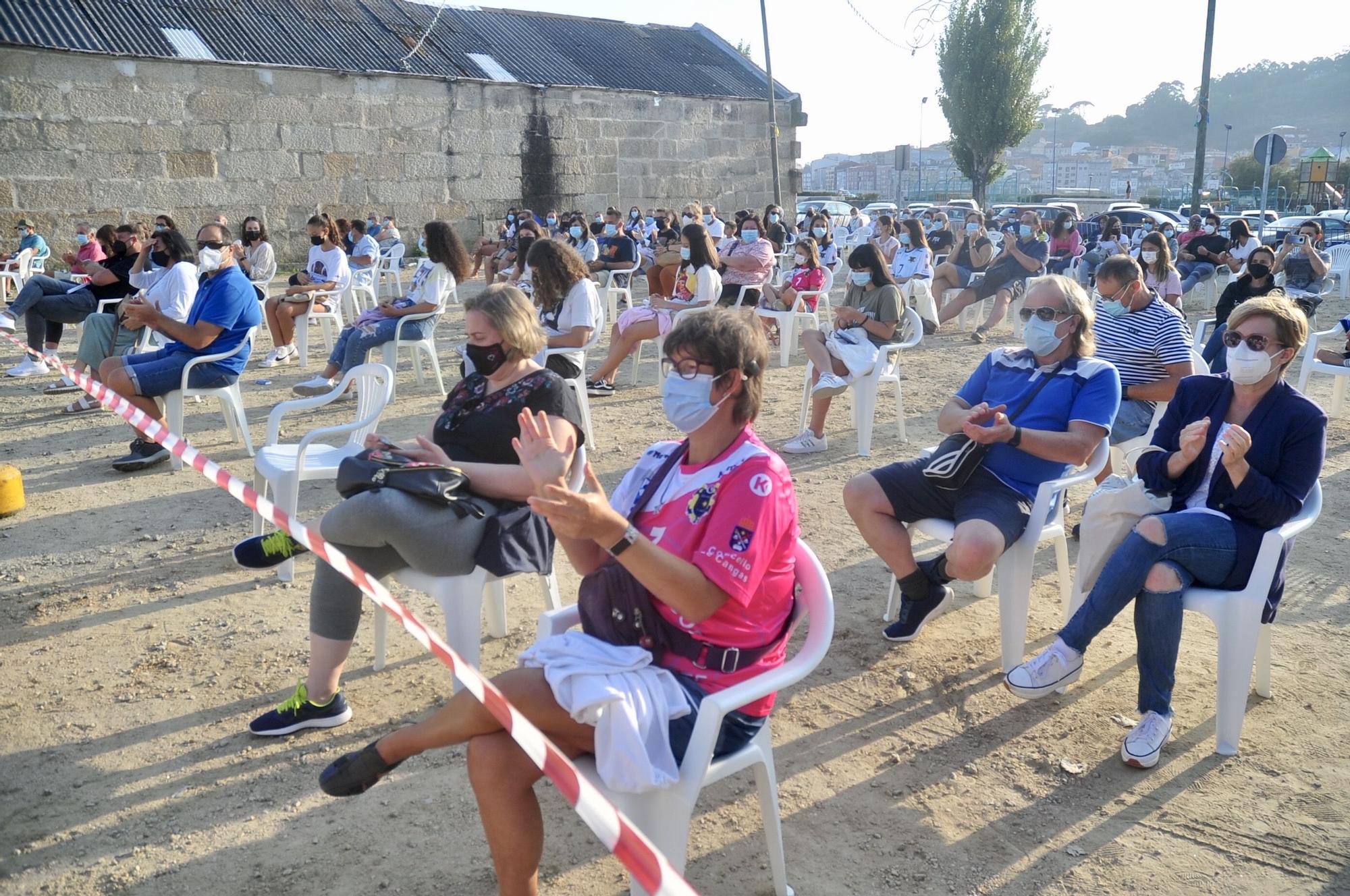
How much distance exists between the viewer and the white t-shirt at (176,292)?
19.2 ft

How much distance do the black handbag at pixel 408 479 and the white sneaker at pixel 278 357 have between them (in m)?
6.62

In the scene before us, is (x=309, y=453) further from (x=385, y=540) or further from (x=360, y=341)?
(x=360, y=341)

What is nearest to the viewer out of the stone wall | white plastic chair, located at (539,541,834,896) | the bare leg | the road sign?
white plastic chair, located at (539,541,834,896)

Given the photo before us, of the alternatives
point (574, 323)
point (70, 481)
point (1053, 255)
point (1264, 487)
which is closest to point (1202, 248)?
point (1053, 255)

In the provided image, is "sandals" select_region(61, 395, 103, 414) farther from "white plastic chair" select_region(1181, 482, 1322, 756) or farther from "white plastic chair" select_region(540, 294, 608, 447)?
"white plastic chair" select_region(1181, 482, 1322, 756)

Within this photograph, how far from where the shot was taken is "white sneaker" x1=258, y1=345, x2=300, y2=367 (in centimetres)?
912

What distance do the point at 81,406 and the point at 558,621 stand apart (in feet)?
20.4

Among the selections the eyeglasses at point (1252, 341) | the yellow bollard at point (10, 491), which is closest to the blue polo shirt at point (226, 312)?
the yellow bollard at point (10, 491)

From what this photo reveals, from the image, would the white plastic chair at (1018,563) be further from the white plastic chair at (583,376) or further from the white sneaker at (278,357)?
the white sneaker at (278,357)

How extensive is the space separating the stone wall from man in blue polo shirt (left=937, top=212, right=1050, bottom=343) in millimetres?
12141

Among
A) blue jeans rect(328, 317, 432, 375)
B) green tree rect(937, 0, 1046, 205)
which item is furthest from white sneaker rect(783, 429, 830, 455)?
green tree rect(937, 0, 1046, 205)

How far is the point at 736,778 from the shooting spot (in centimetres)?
288

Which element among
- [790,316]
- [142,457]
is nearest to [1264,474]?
[142,457]

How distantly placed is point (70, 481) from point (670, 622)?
193 inches
